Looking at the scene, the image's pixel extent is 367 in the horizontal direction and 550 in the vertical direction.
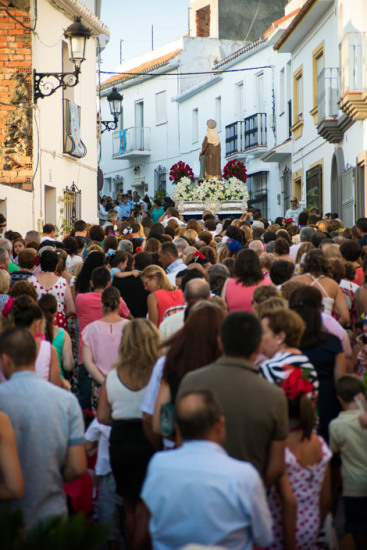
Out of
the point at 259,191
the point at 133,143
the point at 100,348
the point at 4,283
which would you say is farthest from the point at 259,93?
the point at 100,348

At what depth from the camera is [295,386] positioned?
4.86 metres

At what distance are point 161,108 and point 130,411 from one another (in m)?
37.0

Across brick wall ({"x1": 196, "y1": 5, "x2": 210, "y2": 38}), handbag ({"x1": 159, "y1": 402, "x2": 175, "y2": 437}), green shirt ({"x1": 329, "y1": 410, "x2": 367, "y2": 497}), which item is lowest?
green shirt ({"x1": 329, "y1": 410, "x2": 367, "y2": 497})

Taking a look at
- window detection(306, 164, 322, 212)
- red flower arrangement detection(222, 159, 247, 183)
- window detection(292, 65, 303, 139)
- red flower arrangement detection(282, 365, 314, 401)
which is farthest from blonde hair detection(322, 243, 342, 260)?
window detection(292, 65, 303, 139)

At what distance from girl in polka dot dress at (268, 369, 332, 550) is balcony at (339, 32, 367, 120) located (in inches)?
535

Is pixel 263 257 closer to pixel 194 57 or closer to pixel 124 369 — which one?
pixel 124 369

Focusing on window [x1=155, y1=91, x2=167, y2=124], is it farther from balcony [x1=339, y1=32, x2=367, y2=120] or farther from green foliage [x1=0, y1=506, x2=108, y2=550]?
green foliage [x1=0, y1=506, x2=108, y2=550]

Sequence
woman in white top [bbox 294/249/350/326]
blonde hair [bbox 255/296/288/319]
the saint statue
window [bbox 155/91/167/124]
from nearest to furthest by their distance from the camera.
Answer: blonde hair [bbox 255/296/288/319] → woman in white top [bbox 294/249/350/326] → the saint statue → window [bbox 155/91/167/124]

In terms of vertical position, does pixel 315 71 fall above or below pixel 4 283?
above

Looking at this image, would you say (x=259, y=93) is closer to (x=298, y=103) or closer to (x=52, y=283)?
(x=298, y=103)

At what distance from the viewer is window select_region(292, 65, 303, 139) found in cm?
2598

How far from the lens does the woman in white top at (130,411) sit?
18.0 ft

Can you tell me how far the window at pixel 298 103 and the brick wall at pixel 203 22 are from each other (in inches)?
663

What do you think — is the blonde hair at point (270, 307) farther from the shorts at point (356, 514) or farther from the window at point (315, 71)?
the window at point (315, 71)
